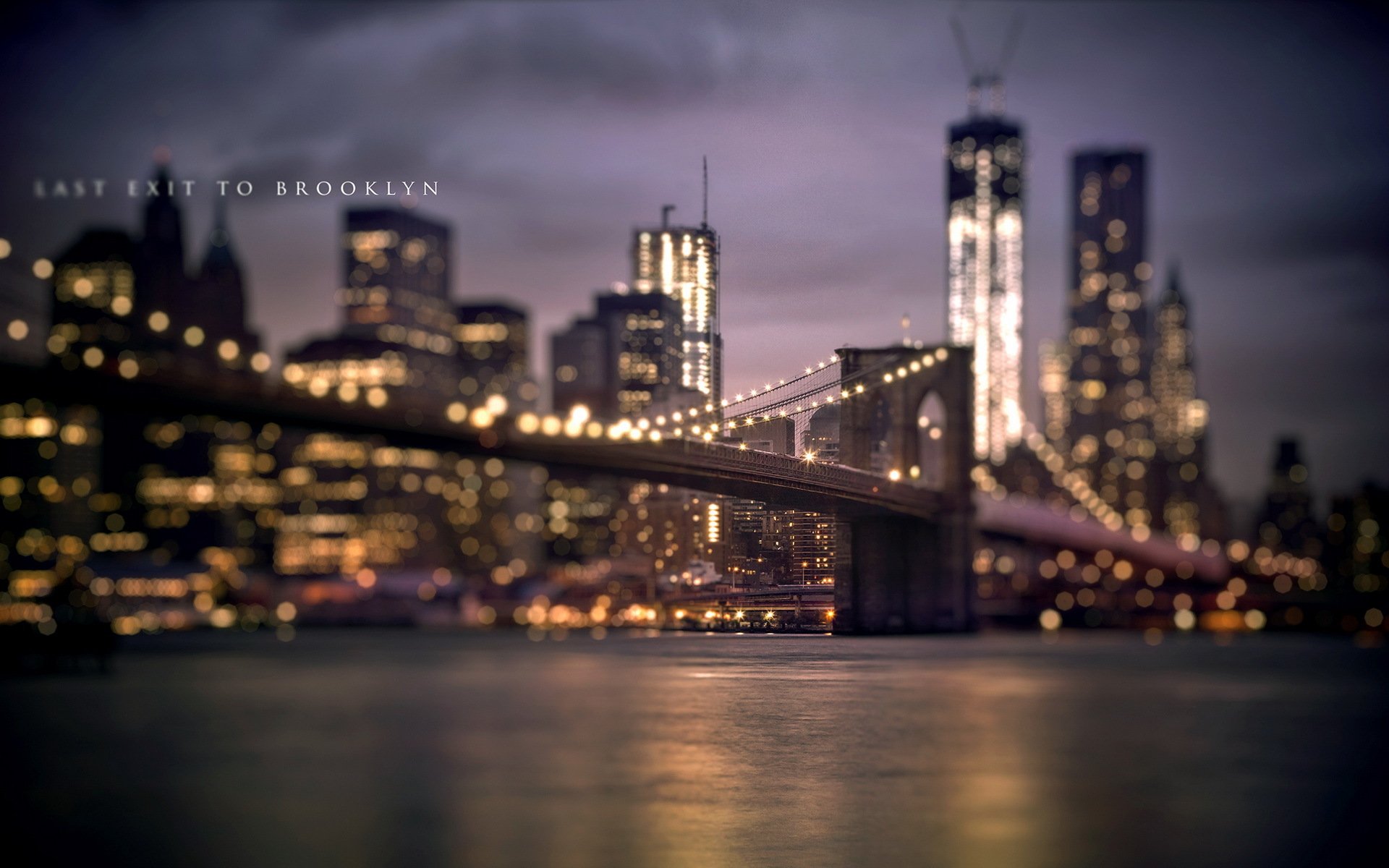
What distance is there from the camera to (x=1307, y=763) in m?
54.3

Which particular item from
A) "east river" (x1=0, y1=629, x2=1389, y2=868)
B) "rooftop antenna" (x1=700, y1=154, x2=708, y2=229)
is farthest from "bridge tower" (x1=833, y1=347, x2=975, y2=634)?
"rooftop antenna" (x1=700, y1=154, x2=708, y2=229)

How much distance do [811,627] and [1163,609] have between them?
387ft

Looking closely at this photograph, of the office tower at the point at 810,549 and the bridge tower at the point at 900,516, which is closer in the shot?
the office tower at the point at 810,549

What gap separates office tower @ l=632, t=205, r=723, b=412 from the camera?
21.5ft

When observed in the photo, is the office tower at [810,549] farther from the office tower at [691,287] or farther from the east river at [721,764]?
the office tower at [691,287]

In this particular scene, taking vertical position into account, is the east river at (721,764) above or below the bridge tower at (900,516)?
below

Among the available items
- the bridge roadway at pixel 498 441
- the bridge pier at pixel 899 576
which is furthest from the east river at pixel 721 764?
the bridge roadway at pixel 498 441

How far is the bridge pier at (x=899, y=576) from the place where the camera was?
6.90 metres

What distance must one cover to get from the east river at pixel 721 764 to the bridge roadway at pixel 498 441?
A: 0.76m

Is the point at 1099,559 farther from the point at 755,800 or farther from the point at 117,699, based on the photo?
the point at 755,800

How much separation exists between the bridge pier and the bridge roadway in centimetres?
17

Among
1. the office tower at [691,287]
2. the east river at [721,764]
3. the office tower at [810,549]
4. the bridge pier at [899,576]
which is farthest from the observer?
the east river at [721,764]

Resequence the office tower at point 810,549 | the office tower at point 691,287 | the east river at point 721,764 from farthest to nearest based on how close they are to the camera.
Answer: the east river at point 721,764, the office tower at point 691,287, the office tower at point 810,549

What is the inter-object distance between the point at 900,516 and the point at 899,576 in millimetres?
2090
